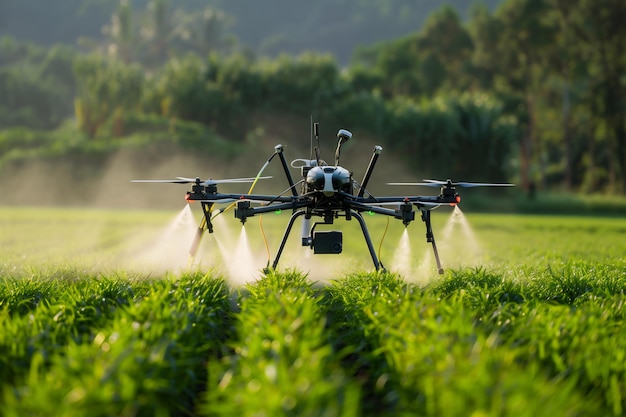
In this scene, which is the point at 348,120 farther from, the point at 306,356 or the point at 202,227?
the point at 306,356

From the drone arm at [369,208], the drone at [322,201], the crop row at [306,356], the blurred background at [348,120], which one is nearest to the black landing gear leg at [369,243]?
the drone at [322,201]

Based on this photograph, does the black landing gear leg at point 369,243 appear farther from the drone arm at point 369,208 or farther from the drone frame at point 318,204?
the drone arm at point 369,208

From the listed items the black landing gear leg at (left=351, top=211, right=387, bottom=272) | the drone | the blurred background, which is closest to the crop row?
the black landing gear leg at (left=351, top=211, right=387, bottom=272)

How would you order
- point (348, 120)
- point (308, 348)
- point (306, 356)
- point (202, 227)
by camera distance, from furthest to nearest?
point (348, 120) < point (202, 227) < point (308, 348) < point (306, 356)

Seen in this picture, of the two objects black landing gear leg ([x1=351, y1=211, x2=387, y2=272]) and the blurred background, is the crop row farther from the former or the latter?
the blurred background

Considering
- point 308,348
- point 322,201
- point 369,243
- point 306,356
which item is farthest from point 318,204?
point 306,356
